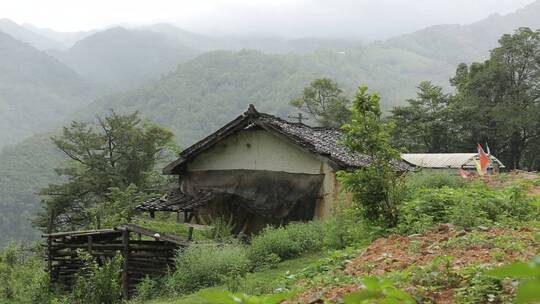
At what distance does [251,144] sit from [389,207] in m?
8.35

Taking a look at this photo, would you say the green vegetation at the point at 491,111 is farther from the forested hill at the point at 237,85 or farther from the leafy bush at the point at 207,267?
the forested hill at the point at 237,85

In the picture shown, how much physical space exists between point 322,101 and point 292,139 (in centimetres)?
3593

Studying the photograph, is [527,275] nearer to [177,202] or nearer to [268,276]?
[268,276]

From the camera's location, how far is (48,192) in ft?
120

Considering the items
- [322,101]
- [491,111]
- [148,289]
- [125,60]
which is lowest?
[148,289]

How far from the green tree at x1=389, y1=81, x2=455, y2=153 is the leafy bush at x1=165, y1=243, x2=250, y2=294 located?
32811mm

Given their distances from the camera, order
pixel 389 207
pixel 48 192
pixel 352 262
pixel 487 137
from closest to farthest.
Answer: pixel 352 262, pixel 389 207, pixel 48 192, pixel 487 137

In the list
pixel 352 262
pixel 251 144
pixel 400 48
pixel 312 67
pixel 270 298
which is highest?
pixel 400 48

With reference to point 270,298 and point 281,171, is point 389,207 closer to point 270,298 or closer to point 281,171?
point 281,171

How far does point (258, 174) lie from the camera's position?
17906mm

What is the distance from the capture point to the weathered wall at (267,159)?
1634cm

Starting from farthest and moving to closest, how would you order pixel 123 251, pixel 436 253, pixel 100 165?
1. pixel 100 165
2. pixel 123 251
3. pixel 436 253

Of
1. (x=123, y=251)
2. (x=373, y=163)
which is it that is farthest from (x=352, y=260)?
(x=123, y=251)

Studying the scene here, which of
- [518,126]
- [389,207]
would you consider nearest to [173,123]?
[518,126]
